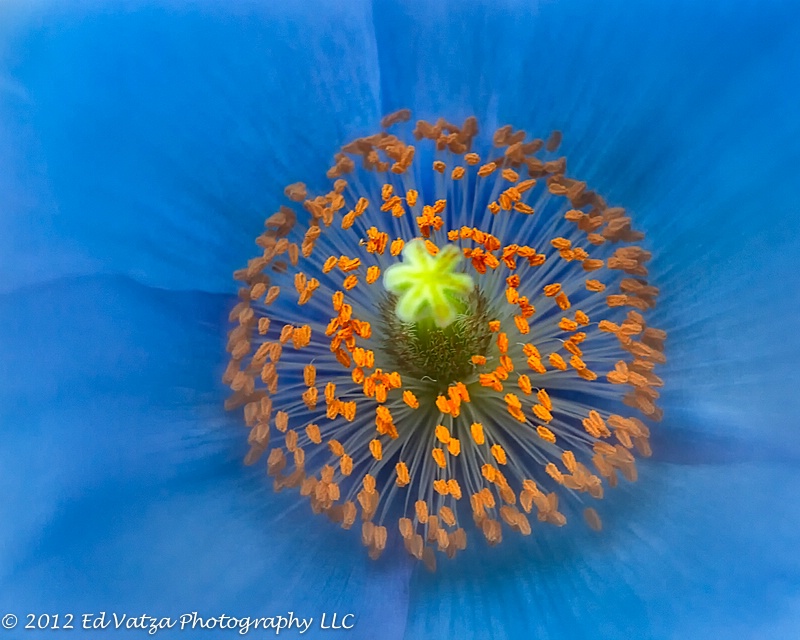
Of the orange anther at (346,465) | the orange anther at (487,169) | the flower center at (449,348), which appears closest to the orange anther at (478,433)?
the flower center at (449,348)

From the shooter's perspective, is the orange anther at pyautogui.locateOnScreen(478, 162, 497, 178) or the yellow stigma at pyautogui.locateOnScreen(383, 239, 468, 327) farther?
the orange anther at pyautogui.locateOnScreen(478, 162, 497, 178)

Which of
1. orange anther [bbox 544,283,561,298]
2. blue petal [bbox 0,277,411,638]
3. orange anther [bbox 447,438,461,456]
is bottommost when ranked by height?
blue petal [bbox 0,277,411,638]

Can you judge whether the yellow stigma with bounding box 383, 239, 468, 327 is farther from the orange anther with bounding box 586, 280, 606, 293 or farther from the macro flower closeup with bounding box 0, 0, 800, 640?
the orange anther with bounding box 586, 280, 606, 293

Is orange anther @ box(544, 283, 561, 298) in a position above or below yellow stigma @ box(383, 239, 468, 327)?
above

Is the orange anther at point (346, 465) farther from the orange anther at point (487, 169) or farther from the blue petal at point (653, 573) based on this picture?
the orange anther at point (487, 169)

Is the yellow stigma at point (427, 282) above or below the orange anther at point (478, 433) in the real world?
above

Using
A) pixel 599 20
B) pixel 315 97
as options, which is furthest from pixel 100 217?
pixel 599 20

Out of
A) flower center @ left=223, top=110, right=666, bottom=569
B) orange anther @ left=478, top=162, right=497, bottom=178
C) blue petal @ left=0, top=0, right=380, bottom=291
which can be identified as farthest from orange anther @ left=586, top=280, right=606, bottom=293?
blue petal @ left=0, top=0, right=380, bottom=291
